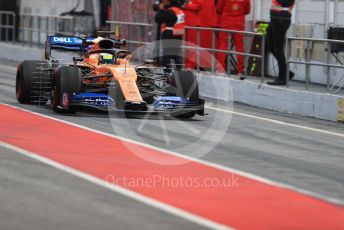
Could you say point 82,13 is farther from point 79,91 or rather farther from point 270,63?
point 79,91

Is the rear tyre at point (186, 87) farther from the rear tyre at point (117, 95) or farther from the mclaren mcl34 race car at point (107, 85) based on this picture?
the rear tyre at point (117, 95)

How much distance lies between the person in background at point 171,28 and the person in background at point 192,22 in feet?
0.56

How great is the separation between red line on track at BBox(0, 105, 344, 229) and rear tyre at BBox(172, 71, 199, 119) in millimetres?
2249

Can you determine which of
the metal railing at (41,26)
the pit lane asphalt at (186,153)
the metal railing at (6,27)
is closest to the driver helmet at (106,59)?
the pit lane asphalt at (186,153)

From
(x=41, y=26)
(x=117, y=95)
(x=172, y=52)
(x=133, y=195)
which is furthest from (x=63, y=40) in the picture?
(x=41, y=26)

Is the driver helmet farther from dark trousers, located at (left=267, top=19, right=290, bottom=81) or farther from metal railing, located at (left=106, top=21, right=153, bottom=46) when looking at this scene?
metal railing, located at (left=106, top=21, right=153, bottom=46)

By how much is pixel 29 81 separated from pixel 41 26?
16.4m

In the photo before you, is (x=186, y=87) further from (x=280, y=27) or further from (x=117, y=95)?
(x=280, y=27)

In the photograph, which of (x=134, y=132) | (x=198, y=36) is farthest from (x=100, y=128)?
(x=198, y=36)

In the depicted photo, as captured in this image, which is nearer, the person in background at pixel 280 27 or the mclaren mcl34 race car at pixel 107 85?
the mclaren mcl34 race car at pixel 107 85

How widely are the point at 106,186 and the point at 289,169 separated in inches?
100

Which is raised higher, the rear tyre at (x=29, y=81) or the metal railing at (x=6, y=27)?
the metal railing at (x=6, y=27)

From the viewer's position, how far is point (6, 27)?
3206 cm

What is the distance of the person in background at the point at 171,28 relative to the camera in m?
21.6
